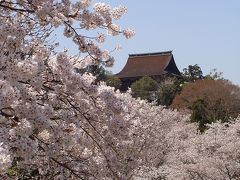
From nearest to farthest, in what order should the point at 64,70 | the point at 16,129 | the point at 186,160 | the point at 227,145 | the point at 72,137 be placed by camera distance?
the point at 16,129 → the point at 72,137 → the point at 64,70 → the point at 227,145 → the point at 186,160

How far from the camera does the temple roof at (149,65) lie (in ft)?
169

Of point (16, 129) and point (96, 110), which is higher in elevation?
point (96, 110)

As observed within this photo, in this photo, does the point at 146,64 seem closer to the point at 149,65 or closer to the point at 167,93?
the point at 149,65

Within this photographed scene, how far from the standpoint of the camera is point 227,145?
1155 cm

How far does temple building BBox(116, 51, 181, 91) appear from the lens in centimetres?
5006

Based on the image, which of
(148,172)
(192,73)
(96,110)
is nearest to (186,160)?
(148,172)

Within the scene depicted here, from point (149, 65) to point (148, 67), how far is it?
70cm

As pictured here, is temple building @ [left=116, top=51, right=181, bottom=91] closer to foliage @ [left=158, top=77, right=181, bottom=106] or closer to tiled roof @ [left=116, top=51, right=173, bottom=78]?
tiled roof @ [left=116, top=51, right=173, bottom=78]

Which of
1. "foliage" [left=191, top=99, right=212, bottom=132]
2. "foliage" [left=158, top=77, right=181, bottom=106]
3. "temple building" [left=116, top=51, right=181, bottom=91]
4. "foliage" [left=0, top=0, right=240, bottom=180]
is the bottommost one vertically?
"foliage" [left=0, top=0, right=240, bottom=180]

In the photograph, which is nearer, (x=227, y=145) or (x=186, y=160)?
(x=227, y=145)

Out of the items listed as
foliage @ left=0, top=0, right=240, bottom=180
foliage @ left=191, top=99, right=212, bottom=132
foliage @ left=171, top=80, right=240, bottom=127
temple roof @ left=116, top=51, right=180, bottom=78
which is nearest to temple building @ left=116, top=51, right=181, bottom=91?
temple roof @ left=116, top=51, right=180, bottom=78

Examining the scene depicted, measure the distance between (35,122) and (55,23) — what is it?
5.07ft

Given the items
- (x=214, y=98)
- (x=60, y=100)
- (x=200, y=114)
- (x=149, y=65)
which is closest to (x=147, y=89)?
(x=214, y=98)

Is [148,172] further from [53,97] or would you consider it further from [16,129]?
[16,129]
